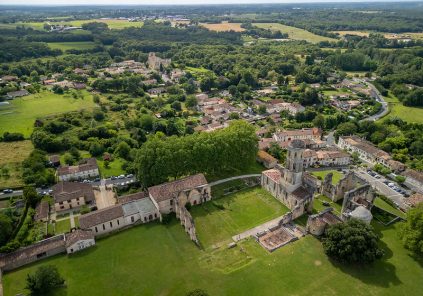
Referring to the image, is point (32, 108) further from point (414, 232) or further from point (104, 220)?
point (414, 232)

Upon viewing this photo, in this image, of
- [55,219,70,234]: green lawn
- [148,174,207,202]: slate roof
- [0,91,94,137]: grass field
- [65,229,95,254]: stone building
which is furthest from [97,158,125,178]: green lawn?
[0,91,94,137]: grass field

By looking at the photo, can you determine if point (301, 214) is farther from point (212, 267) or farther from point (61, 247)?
point (61, 247)

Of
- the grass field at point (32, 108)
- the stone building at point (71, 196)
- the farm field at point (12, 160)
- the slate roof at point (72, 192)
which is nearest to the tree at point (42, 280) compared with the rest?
the stone building at point (71, 196)

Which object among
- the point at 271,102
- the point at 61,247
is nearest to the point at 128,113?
the point at 271,102

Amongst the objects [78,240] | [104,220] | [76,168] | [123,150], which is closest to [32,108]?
[123,150]

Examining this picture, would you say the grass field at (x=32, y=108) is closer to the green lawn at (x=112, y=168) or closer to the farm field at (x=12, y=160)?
the farm field at (x=12, y=160)

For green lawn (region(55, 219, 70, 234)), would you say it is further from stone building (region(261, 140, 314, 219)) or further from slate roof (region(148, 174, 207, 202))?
stone building (region(261, 140, 314, 219))

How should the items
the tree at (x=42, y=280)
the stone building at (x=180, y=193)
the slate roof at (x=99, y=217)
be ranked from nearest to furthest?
1. the tree at (x=42, y=280)
2. the slate roof at (x=99, y=217)
3. the stone building at (x=180, y=193)
